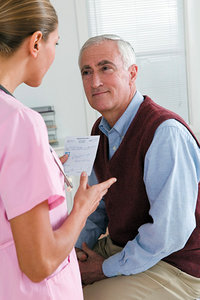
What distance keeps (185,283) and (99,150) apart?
609mm

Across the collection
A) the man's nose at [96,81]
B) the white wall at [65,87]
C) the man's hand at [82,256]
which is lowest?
the man's hand at [82,256]

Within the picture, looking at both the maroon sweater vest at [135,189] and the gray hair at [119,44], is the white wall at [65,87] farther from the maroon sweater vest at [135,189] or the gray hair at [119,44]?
the maroon sweater vest at [135,189]

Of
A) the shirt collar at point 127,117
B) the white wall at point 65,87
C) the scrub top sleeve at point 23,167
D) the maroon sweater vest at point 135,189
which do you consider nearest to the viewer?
the scrub top sleeve at point 23,167

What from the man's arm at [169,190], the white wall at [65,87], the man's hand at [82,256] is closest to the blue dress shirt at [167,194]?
the man's arm at [169,190]

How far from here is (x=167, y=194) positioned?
1.24 meters

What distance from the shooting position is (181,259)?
1365 millimetres

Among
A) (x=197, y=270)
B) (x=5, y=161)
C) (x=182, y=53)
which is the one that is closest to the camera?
(x=5, y=161)

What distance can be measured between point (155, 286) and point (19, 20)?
968mm

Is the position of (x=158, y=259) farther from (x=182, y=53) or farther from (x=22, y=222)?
(x=182, y=53)

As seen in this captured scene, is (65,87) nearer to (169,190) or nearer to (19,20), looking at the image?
(169,190)

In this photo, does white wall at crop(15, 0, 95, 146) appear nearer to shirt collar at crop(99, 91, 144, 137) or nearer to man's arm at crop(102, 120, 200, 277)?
shirt collar at crop(99, 91, 144, 137)

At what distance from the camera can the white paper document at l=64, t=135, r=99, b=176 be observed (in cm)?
138

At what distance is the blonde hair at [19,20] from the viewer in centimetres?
82

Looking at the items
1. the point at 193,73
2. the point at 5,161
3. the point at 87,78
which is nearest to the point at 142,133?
the point at 87,78
